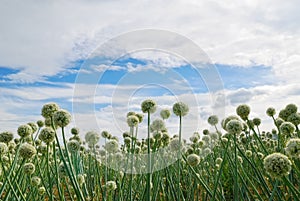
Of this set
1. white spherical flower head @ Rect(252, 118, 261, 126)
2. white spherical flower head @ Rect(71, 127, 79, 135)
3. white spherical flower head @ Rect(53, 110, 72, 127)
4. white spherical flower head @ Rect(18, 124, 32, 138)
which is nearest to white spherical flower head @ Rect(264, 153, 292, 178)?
white spherical flower head @ Rect(53, 110, 72, 127)

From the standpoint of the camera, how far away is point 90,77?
4102 millimetres

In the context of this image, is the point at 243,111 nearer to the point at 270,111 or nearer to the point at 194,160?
the point at 194,160

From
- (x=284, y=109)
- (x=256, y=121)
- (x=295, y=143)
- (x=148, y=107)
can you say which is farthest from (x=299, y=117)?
(x=256, y=121)

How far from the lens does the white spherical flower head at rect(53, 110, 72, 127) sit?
82.7 inches

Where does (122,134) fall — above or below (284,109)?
below

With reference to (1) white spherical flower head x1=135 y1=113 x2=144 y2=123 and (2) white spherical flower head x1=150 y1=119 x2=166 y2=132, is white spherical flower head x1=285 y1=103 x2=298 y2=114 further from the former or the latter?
(1) white spherical flower head x1=135 y1=113 x2=144 y2=123

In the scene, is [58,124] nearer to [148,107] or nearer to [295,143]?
[148,107]

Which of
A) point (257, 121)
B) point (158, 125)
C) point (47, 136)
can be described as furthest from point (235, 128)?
point (257, 121)

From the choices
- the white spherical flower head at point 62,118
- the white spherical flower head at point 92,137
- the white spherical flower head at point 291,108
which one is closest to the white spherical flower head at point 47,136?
the white spherical flower head at point 62,118

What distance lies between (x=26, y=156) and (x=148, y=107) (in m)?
0.97

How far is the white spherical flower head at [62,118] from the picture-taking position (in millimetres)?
2100

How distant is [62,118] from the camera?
2102 mm

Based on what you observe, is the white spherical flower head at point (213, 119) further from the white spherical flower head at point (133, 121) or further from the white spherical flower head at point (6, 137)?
the white spherical flower head at point (6, 137)

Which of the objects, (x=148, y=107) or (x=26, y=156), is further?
(x=148, y=107)
